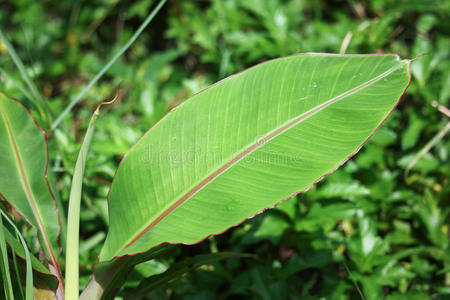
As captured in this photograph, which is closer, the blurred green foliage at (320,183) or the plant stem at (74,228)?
the plant stem at (74,228)

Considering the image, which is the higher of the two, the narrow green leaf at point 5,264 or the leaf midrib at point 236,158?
the leaf midrib at point 236,158

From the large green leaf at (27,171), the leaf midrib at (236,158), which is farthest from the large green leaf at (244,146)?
the large green leaf at (27,171)

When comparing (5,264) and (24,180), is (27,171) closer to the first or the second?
(24,180)

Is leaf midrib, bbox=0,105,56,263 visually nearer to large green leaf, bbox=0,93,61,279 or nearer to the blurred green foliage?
large green leaf, bbox=0,93,61,279

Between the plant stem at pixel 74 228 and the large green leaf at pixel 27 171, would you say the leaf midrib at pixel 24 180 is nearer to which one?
the large green leaf at pixel 27 171

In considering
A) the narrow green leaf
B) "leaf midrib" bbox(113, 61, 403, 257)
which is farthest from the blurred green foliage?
the narrow green leaf

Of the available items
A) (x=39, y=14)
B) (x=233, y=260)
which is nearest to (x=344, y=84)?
(x=233, y=260)

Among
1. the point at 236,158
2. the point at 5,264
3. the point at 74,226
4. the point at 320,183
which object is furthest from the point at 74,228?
the point at 320,183
